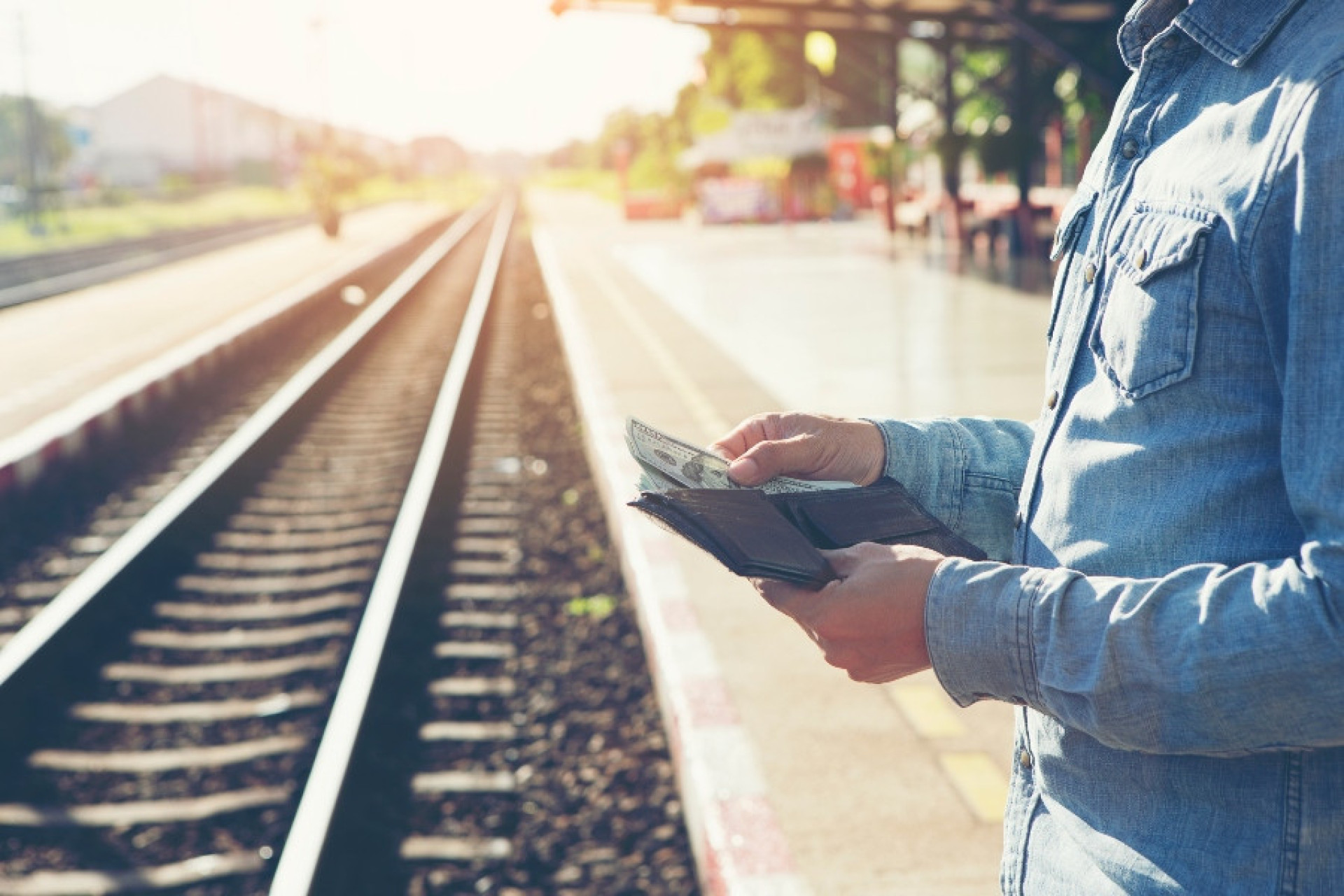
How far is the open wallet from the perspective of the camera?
4.60 ft

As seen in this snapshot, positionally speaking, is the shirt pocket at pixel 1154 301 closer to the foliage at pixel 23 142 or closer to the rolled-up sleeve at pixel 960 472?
the rolled-up sleeve at pixel 960 472

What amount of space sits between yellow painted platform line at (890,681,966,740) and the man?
2.70 metres

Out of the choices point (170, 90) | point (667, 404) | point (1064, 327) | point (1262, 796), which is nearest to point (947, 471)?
point (1064, 327)

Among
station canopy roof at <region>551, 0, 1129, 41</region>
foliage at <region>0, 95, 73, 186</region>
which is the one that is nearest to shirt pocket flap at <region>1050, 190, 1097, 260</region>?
station canopy roof at <region>551, 0, 1129, 41</region>

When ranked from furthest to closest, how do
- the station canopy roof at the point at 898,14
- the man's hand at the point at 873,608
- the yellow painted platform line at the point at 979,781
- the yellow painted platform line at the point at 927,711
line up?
1. the station canopy roof at the point at 898,14
2. the yellow painted platform line at the point at 927,711
3. the yellow painted platform line at the point at 979,781
4. the man's hand at the point at 873,608

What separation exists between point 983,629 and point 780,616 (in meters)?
3.88

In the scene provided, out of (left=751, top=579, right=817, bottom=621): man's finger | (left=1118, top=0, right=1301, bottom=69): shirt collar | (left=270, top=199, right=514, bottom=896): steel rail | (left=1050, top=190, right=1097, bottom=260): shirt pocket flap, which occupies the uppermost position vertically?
(left=1118, top=0, right=1301, bottom=69): shirt collar

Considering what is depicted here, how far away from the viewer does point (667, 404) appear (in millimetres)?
9227

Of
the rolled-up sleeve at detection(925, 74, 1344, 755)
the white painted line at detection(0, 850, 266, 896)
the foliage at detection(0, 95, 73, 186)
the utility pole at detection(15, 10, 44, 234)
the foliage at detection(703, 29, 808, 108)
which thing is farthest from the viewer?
the foliage at detection(0, 95, 73, 186)

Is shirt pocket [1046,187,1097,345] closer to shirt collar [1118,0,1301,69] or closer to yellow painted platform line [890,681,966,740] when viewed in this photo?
shirt collar [1118,0,1301,69]

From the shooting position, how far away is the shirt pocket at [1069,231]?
1476mm

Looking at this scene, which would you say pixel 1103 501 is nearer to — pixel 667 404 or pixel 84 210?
pixel 667 404

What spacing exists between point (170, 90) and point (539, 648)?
395ft

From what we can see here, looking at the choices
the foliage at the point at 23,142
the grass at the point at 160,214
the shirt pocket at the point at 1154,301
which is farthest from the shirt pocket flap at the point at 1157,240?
the foliage at the point at 23,142
